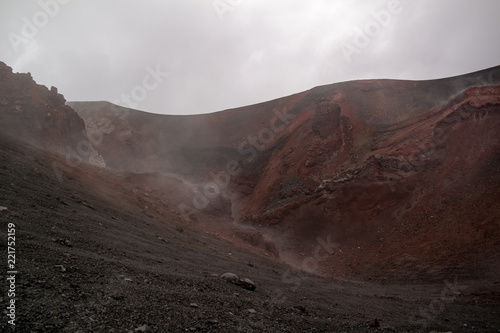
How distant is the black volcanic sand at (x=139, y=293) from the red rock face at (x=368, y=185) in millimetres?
4134

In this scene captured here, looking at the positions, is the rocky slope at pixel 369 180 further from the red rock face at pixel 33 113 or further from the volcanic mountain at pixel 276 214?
the red rock face at pixel 33 113

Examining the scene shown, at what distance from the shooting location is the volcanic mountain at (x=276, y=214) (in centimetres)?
514

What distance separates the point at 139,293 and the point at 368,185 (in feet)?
62.8

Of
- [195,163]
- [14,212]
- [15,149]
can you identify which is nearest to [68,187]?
[15,149]

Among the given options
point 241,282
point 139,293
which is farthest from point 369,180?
point 139,293

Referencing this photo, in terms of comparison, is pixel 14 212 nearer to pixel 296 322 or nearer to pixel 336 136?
pixel 296 322

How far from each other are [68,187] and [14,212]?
594 cm

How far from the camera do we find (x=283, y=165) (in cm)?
2922

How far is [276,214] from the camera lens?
944 inches

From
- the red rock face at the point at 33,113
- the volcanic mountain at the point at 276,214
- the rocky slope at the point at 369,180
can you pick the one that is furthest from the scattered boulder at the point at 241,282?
the red rock face at the point at 33,113

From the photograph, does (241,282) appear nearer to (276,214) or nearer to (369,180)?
(369,180)

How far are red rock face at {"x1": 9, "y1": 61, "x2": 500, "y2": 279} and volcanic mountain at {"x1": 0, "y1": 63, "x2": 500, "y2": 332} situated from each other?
127mm

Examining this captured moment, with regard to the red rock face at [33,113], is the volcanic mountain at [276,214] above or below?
below

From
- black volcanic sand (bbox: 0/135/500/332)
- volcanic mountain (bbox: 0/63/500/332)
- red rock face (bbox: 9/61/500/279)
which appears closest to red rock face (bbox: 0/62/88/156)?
volcanic mountain (bbox: 0/63/500/332)
